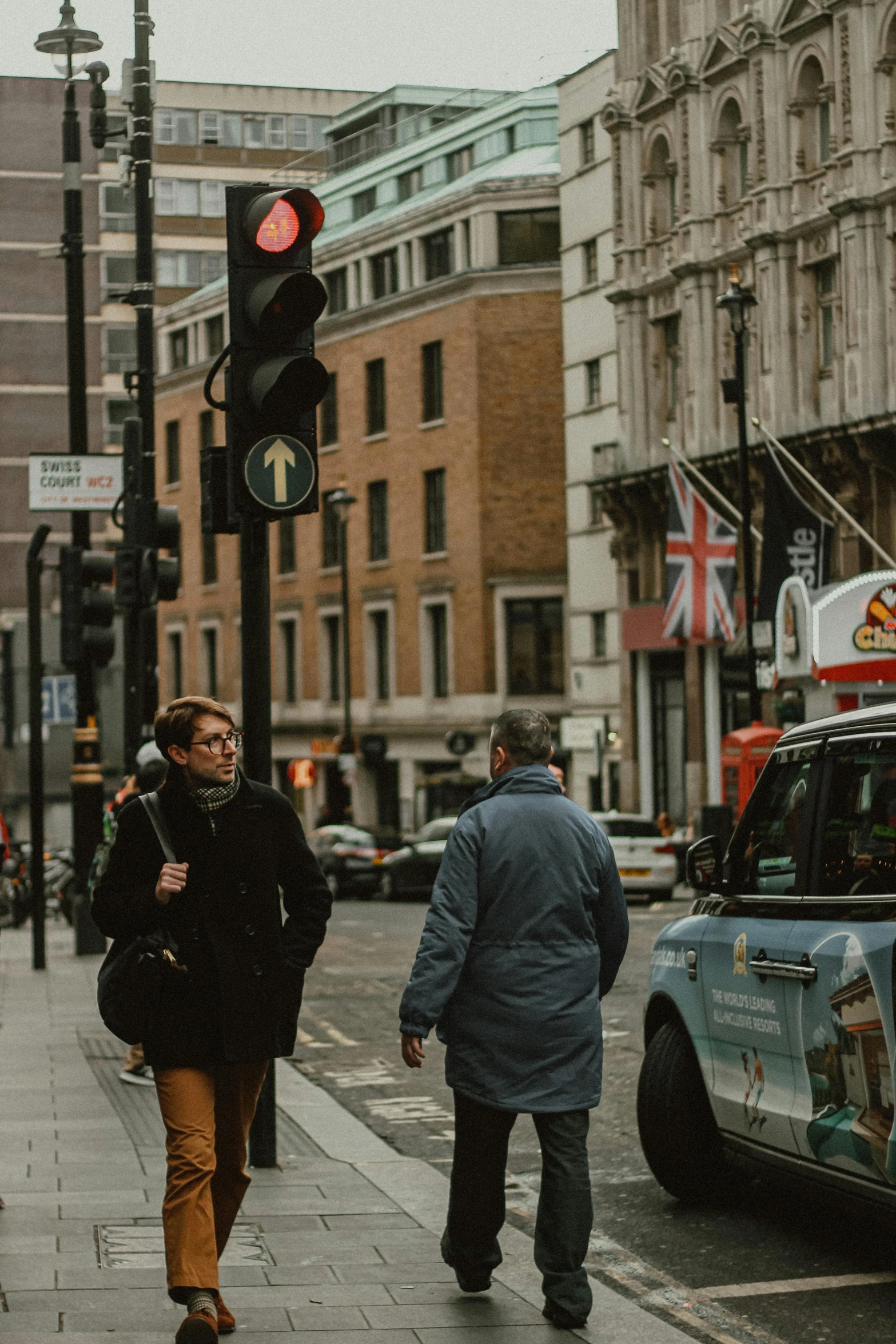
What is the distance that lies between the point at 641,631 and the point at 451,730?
37.3 ft

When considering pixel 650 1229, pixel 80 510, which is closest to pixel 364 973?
pixel 80 510

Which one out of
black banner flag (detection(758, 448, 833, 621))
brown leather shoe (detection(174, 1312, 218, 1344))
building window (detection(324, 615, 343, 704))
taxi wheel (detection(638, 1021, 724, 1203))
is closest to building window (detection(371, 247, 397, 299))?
building window (detection(324, 615, 343, 704))

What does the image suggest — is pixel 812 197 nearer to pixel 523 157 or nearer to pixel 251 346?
pixel 523 157

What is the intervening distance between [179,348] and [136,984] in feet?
235

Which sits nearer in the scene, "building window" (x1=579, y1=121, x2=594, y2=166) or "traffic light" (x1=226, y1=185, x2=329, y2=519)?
"traffic light" (x1=226, y1=185, x2=329, y2=519)

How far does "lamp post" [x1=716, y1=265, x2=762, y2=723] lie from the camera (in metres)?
30.5

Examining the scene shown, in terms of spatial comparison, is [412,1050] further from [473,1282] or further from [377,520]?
[377,520]

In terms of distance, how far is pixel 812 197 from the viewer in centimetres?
3828

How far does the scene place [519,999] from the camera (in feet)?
21.6

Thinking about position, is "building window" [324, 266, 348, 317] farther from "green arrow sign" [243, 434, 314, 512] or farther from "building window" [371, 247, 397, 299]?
"green arrow sign" [243, 434, 314, 512]

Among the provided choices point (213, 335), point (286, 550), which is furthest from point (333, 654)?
point (213, 335)

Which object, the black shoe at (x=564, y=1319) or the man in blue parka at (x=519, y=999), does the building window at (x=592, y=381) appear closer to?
the man in blue parka at (x=519, y=999)

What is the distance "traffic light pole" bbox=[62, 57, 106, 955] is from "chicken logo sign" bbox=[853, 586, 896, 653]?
905 centimetres

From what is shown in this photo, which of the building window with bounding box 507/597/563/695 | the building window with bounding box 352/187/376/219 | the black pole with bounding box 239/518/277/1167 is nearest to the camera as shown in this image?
the black pole with bounding box 239/518/277/1167
